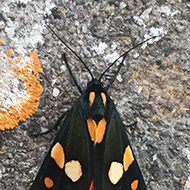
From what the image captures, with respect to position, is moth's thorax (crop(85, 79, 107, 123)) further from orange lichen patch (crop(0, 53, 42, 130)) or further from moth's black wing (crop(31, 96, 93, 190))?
orange lichen patch (crop(0, 53, 42, 130))

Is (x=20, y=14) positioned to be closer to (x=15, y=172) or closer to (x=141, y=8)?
(x=141, y=8)

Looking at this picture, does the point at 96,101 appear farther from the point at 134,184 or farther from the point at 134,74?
the point at 134,184

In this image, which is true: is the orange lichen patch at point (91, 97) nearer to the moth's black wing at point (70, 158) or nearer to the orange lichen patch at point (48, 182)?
the moth's black wing at point (70, 158)

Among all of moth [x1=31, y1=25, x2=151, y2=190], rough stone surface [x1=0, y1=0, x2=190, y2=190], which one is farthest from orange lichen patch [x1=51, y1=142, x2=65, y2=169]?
rough stone surface [x1=0, y1=0, x2=190, y2=190]

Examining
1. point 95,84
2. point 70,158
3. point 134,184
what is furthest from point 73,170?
point 95,84

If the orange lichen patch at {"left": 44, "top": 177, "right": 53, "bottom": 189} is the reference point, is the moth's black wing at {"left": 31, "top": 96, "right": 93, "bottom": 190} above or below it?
above

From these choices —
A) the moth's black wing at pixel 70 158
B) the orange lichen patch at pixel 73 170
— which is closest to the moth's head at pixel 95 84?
the moth's black wing at pixel 70 158

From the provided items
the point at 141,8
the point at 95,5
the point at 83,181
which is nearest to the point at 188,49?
the point at 141,8
